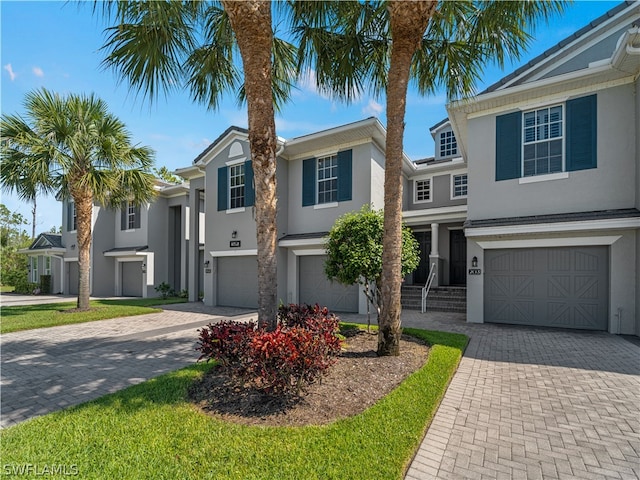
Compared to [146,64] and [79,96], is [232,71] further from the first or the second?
[79,96]

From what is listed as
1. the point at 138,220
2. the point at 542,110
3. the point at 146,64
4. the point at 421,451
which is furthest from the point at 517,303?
the point at 138,220

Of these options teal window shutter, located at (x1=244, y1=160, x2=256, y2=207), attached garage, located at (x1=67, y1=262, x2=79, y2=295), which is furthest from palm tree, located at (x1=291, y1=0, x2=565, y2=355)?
attached garage, located at (x1=67, y1=262, x2=79, y2=295)

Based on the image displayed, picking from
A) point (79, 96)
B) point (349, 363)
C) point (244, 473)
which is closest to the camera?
point (244, 473)

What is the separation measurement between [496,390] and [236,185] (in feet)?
41.4

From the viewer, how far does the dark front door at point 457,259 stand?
16.0m

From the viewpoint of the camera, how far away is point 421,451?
11.7ft

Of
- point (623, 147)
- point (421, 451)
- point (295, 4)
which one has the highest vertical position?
point (295, 4)

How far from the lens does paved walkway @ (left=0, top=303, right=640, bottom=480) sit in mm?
3451

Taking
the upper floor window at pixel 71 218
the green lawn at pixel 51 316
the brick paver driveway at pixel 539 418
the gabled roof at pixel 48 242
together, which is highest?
the upper floor window at pixel 71 218

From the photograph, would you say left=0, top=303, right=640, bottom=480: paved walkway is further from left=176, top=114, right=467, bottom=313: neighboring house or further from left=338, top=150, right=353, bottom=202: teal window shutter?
left=338, top=150, right=353, bottom=202: teal window shutter

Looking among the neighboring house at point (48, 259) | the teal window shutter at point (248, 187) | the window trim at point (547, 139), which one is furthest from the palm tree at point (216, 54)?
the neighboring house at point (48, 259)

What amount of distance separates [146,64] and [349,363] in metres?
6.66

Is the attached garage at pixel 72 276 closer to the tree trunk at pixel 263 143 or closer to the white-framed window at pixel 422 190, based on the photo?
the white-framed window at pixel 422 190

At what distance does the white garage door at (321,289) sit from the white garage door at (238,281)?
2.13 m
